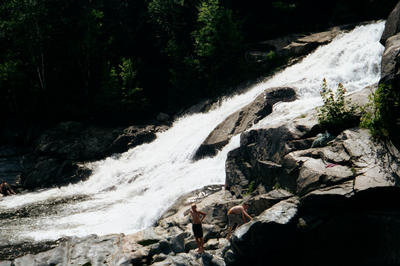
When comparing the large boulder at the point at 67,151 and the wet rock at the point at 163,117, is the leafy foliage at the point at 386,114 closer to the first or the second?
the large boulder at the point at 67,151

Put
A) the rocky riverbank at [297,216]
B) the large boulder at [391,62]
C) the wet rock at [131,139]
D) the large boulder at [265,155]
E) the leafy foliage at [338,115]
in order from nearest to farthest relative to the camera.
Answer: the rocky riverbank at [297,216]
the large boulder at [391,62]
the leafy foliage at [338,115]
the large boulder at [265,155]
the wet rock at [131,139]

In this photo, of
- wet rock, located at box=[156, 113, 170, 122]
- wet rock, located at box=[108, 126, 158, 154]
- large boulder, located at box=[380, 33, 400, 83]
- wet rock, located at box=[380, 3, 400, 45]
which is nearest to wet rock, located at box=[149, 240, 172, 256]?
large boulder, located at box=[380, 33, 400, 83]

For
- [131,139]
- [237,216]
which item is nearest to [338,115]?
[237,216]

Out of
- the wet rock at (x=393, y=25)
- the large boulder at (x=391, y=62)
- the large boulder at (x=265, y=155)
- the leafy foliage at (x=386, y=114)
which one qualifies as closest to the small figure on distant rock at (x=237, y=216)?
the large boulder at (x=265, y=155)

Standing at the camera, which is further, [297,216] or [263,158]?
[263,158]

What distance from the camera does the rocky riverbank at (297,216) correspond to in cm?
980

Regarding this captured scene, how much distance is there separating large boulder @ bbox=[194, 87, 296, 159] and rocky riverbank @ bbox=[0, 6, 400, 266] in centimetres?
658

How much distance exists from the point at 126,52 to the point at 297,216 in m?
31.0

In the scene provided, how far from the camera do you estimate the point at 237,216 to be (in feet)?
42.1

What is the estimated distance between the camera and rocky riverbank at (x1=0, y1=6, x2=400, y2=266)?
9.80 meters

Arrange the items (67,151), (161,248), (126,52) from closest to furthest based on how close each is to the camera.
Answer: (161,248)
(67,151)
(126,52)

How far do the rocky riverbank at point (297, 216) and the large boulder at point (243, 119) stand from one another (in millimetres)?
6584

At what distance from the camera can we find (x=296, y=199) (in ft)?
35.8

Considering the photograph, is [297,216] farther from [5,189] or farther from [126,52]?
[126,52]
